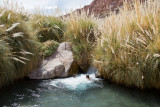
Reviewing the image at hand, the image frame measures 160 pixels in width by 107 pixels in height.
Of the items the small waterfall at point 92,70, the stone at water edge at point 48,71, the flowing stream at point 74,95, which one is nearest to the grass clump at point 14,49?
the stone at water edge at point 48,71

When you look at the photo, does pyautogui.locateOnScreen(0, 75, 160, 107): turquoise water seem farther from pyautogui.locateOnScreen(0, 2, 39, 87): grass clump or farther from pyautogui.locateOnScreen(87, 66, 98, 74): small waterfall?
pyautogui.locateOnScreen(87, 66, 98, 74): small waterfall

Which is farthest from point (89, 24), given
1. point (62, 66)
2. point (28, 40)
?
point (28, 40)

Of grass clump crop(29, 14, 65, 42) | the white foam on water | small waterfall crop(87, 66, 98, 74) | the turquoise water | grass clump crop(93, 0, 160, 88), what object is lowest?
the turquoise water

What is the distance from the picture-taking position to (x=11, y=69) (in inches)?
137

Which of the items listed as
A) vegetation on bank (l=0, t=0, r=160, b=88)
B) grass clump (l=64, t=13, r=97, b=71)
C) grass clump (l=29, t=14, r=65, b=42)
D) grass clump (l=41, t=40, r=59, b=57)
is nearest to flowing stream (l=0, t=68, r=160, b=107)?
vegetation on bank (l=0, t=0, r=160, b=88)

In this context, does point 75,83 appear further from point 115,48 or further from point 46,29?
point 46,29

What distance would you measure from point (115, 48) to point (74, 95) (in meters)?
1.47

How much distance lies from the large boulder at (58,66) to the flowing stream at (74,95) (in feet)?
1.11

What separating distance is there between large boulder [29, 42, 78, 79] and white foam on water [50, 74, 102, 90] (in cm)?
26

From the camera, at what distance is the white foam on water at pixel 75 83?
3.71 m

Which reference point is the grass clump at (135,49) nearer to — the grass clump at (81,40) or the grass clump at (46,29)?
the grass clump at (81,40)

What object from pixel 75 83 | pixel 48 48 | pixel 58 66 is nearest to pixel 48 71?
pixel 58 66

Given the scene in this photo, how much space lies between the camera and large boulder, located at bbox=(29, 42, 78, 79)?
4280 mm

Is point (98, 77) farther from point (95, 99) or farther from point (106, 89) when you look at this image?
point (95, 99)
